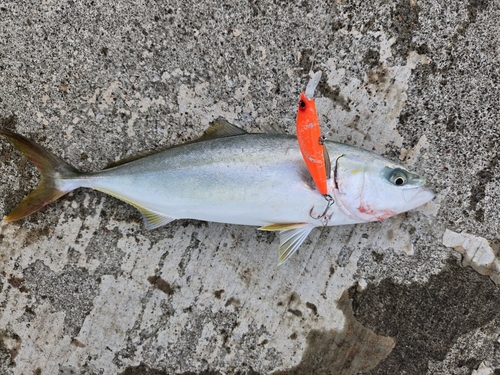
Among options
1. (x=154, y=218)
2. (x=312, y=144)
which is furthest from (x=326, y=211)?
(x=154, y=218)

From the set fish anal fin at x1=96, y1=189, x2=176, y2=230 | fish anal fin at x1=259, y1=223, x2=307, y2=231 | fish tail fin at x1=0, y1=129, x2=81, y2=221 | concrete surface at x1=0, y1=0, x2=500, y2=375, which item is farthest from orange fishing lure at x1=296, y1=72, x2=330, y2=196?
fish tail fin at x1=0, y1=129, x2=81, y2=221

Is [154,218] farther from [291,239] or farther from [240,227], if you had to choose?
[291,239]

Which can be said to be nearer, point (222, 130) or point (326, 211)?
A: point (326, 211)

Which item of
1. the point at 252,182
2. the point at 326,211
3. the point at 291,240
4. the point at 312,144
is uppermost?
the point at 312,144

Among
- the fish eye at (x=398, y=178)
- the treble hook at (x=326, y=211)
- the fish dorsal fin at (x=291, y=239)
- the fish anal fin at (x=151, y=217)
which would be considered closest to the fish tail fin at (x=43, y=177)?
the fish anal fin at (x=151, y=217)

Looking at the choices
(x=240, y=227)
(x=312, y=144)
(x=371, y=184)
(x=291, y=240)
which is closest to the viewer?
(x=312, y=144)

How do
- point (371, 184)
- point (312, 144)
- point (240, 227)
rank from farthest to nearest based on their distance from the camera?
point (240, 227) < point (371, 184) < point (312, 144)

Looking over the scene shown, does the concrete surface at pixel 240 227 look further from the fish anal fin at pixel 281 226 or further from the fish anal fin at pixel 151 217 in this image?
the fish anal fin at pixel 281 226
